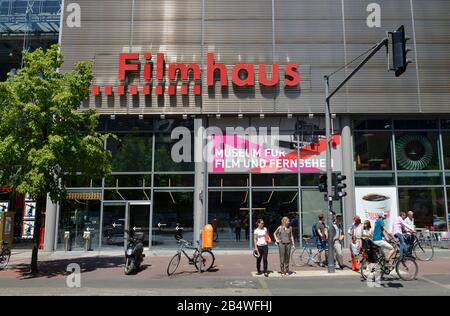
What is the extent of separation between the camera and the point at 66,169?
587 inches

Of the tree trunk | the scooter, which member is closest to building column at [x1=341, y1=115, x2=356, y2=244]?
the scooter

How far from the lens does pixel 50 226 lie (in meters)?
21.3

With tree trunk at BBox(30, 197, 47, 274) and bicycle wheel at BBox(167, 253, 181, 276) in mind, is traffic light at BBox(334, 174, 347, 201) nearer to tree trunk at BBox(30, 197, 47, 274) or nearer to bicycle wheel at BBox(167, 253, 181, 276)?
bicycle wheel at BBox(167, 253, 181, 276)

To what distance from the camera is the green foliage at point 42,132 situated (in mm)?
14024

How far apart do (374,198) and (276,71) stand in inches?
318

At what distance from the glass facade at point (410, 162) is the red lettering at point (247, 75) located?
5894mm

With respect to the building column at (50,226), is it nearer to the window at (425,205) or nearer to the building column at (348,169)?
the building column at (348,169)

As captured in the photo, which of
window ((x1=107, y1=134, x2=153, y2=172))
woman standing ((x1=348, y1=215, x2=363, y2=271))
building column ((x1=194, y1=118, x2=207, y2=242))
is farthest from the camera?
window ((x1=107, y1=134, x2=153, y2=172))

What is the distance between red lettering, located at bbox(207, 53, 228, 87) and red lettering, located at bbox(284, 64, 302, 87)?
3.07 meters

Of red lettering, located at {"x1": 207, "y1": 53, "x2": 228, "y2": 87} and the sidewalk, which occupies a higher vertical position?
red lettering, located at {"x1": 207, "y1": 53, "x2": 228, "y2": 87}

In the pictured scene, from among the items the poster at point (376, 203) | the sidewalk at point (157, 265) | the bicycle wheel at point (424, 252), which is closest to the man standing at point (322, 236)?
the sidewalk at point (157, 265)

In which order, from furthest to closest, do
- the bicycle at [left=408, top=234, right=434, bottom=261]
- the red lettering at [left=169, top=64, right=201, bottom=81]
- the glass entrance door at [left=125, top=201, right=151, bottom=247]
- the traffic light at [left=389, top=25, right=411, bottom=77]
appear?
1. the red lettering at [left=169, top=64, right=201, bottom=81]
2. the glass entrance door at [left=125, top=201, right=151, bottom=247]
3. the bicycle at [left=408, top=234, right=434, bottom=261]
4. the traffic light at [left=389, top=25, right=411, bottom=77]

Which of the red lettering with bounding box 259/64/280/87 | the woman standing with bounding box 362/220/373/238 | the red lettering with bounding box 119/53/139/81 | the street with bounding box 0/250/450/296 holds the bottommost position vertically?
the street with bounding box 0/250/450/296

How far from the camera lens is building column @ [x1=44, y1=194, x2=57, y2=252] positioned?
21.2 metres
